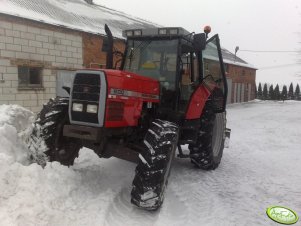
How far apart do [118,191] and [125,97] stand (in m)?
1.30

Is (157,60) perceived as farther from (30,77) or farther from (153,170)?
(30,77)

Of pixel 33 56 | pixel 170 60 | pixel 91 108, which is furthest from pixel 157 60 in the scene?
pixel 33 56

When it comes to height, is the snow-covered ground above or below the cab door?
below

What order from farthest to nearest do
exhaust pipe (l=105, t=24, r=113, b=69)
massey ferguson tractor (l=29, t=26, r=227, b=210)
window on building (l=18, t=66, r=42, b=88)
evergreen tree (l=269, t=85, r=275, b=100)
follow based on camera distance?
evergreen tree (l=269, t=85, r=275, b=100) → window on building (l=18, t=66, r=42, b=88) → exhaust pipe (l=105, t=24, r=113, b=69) → massey ferguson tractor (l=29, t=26, r=227, b=210)

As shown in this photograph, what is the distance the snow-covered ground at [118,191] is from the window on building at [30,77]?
5.72m

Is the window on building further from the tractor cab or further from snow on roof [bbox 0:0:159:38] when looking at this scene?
the tractor cab

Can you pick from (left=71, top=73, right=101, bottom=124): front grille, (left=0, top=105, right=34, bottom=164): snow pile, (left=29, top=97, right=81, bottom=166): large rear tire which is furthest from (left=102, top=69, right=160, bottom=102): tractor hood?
(left=0, top=105, right=34, bottom=164): snow pile

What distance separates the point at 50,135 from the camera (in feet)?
15.0

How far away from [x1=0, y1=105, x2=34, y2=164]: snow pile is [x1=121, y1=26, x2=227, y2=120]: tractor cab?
190 cm

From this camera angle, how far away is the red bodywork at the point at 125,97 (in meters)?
4.06

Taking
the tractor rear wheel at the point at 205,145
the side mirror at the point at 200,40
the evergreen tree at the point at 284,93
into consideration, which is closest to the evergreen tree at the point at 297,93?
the evergreen tree at the point at 284,93

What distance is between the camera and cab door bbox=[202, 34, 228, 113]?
5859 mm

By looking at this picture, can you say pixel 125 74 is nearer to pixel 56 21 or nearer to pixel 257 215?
pixel 257 215

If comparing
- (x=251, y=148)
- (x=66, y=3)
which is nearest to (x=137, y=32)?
(x=251, y=148)
